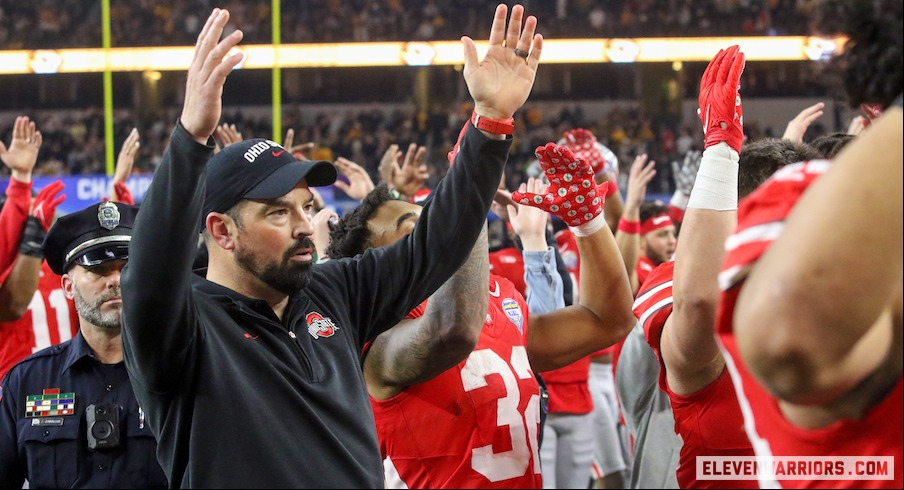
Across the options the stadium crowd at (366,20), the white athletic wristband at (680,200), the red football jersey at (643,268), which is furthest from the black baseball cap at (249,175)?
the stadium crowd at (366,20)

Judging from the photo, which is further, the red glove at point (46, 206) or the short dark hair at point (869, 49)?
the red glove at point (46, 206)

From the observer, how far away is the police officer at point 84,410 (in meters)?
2.85

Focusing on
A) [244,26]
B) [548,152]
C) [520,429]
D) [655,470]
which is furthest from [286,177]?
[244,26]

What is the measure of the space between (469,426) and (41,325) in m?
3.21

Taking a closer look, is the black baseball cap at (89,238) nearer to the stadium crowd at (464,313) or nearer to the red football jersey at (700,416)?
the stadium crowd at (464,313)

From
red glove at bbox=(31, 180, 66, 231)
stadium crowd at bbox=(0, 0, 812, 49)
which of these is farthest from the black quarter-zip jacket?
stadium crowd at bbox=(0, 0, 812, 49)

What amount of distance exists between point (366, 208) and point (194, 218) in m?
1.39

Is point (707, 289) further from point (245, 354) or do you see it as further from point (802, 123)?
point (802, 123)

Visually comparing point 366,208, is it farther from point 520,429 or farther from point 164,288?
point 164,288

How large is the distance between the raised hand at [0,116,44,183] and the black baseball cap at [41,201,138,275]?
5.88 ft

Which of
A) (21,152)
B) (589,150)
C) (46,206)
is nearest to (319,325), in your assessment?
(46,206)

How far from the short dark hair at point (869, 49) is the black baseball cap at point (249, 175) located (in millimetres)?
1363

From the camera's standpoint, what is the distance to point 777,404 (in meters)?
1.36

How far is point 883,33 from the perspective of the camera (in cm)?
129
